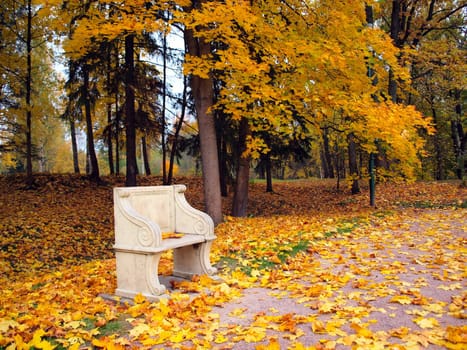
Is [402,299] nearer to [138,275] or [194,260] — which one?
[194,260]

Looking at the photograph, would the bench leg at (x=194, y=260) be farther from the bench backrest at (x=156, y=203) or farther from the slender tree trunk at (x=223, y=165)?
the slender tree trunk at (x=223, y=165)

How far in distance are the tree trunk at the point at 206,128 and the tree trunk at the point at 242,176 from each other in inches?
54.7

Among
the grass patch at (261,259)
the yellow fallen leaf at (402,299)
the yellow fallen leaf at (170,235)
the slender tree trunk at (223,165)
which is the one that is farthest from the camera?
the slender tree trunk at (223,165)

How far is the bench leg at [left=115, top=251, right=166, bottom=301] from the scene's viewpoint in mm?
4145

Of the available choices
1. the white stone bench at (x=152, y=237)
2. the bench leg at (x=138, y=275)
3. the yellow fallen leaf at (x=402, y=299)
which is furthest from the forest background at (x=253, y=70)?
the yellow fallen leaf at (x=402, y=299)

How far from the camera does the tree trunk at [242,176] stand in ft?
33.8

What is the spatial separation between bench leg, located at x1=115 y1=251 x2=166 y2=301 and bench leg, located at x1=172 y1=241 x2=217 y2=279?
2.53ft

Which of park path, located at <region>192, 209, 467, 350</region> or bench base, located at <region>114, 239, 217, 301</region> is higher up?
bench base, located at <region>114, 239, 217, 301</region>

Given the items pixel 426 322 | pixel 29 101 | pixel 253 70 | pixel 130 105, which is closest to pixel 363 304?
pixel 426 322

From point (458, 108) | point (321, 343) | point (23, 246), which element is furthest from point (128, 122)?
point (458, 108)

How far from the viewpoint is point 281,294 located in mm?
4043

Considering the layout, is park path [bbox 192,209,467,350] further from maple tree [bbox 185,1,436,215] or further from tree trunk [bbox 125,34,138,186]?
tree trunk [bbox 125,34,138,186]

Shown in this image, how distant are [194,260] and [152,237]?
1.05 meters

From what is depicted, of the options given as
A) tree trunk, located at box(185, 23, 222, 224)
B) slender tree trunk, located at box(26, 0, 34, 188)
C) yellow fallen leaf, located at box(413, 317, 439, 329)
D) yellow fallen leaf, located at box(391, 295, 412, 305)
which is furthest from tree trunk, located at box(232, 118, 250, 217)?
yellow fallen leaf, located at box(413, 317, 439, 329)
